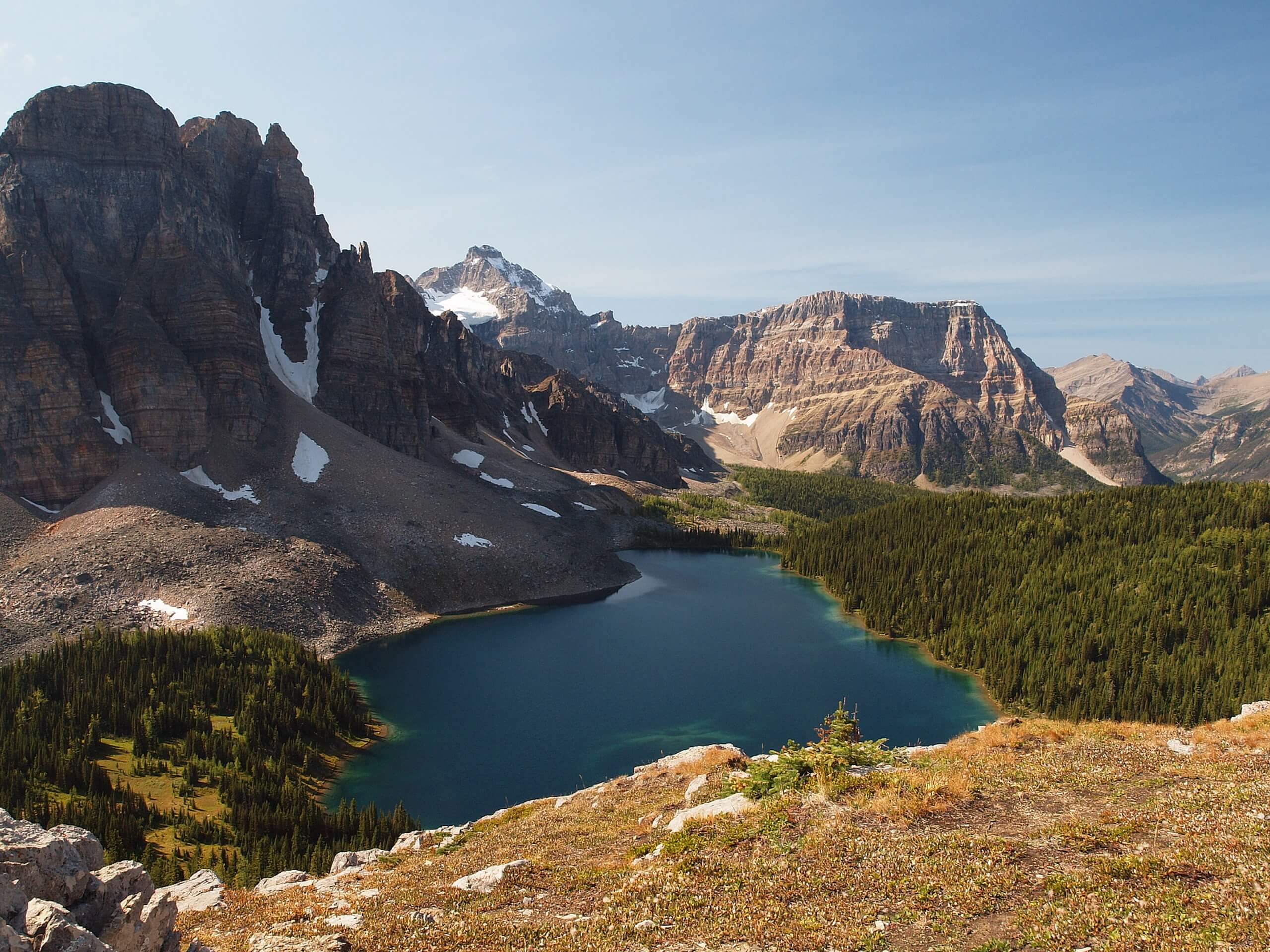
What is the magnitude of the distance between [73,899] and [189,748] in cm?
3193

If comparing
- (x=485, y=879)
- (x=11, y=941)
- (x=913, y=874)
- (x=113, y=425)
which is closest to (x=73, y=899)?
(x=11, y=941)

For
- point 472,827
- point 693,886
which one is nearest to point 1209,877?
point 693,886

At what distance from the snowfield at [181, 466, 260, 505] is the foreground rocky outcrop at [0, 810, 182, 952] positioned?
229ft

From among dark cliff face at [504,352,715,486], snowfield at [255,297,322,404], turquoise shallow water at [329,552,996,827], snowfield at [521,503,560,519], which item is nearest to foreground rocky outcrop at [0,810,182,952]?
turquoise shallow water at [329,552,996,827]

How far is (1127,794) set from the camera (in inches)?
635

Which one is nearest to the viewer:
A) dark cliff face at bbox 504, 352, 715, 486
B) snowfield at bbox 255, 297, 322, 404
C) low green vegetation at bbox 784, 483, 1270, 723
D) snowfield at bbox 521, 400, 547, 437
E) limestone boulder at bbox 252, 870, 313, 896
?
limestone boulder at bbox 252, 870, 313, 896

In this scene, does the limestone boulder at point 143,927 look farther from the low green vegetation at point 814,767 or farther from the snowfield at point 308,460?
the snowfield at point 308,460

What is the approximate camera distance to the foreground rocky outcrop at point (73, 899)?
9.15m

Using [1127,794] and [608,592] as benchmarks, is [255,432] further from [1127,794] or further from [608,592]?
[1127,794]

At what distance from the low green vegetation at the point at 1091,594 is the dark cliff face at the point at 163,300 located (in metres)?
69.4

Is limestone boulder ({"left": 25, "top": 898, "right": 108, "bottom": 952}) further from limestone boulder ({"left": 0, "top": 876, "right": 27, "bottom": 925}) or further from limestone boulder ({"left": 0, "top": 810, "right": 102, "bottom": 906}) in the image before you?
limestone boulder ({"left": 0, "top": 810, "right": 102, "bottom": 906})

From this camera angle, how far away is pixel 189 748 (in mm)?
37812

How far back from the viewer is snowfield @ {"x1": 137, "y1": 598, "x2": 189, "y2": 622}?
56031 millimetres

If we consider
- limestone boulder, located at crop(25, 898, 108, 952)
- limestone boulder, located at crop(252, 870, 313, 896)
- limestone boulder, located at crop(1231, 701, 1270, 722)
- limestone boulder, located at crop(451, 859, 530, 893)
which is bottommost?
limestone boulder, located at crop(252, 870, 313, 896)
